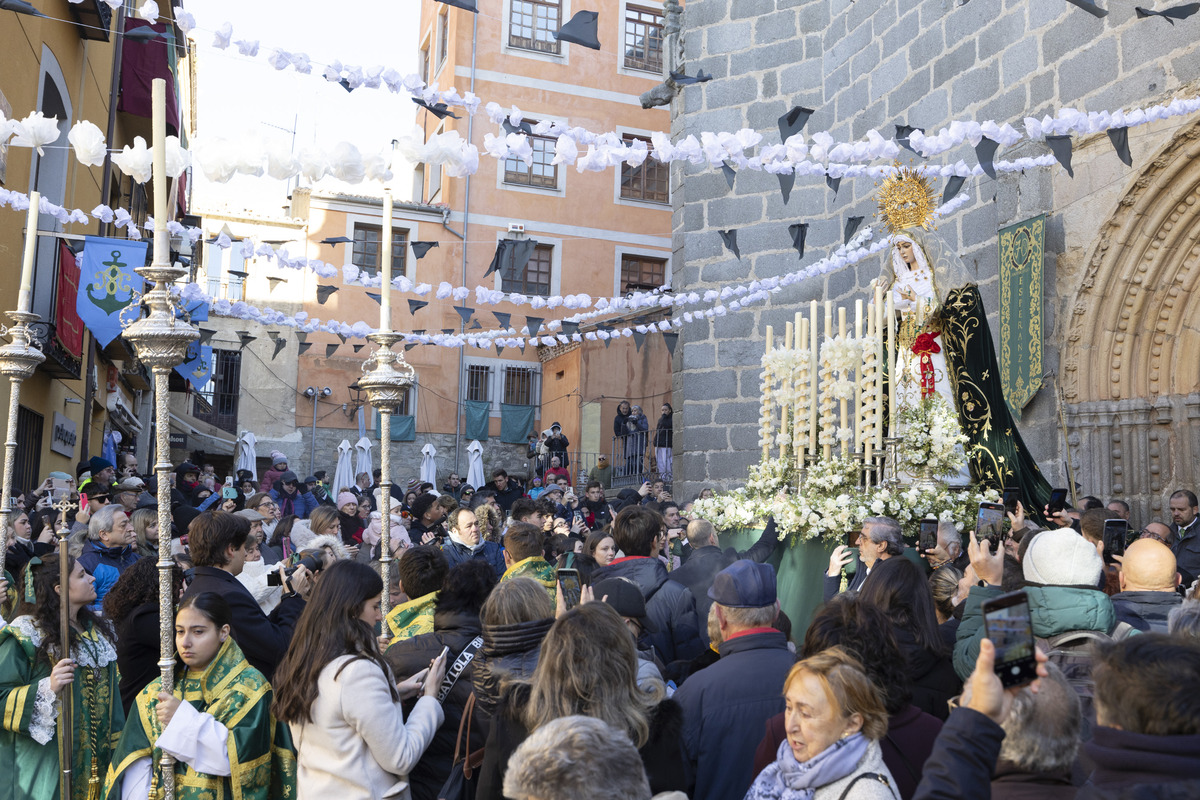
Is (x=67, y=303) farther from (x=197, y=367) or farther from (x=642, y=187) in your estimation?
(x=642, y=187)

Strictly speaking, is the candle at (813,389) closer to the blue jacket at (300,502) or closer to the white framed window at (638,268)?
the blue jacket at (300,502)

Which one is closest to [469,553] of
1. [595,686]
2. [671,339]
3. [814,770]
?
[595,686]

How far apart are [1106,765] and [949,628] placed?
190cm

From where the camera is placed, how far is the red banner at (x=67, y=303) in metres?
11.2

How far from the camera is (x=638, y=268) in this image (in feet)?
95.4

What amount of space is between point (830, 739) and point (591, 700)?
591mm

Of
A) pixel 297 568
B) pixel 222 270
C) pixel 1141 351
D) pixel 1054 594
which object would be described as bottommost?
pixel 297 568

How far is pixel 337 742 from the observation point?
3.12 m

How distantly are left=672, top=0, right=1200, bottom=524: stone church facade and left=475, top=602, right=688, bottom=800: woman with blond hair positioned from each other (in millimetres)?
7526

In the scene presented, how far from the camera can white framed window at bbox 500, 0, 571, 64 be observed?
91.4 feet

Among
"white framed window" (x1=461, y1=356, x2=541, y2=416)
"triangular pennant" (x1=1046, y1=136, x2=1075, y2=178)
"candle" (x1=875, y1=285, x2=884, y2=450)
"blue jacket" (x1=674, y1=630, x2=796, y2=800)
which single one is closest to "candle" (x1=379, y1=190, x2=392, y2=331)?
"blue jacket" (x1=674, y1=630, x2=796, y2=800)

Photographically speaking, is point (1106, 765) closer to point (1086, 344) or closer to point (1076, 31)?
point (1086, 344)

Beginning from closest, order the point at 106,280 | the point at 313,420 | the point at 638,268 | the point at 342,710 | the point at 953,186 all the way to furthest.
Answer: the point at 342,710 < the point at 953,186 < the point at 106,280 < the point at 313,420 < the point at 638,268

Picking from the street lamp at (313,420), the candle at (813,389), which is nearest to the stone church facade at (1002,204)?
the candle at (813,389)
